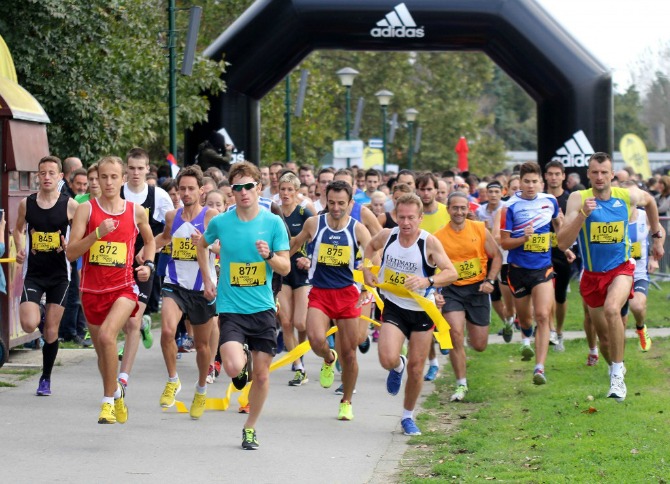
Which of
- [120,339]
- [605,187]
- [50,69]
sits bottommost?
[120,339]

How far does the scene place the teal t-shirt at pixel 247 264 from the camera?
898 centimetres

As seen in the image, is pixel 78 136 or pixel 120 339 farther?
pixel 78 136

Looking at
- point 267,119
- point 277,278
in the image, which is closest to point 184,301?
point 277,278

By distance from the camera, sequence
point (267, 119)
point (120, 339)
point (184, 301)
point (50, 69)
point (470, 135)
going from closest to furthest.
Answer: point (184, 301) → point (120, 339) → point (50, 69) → point (267, 119) → point (470, 135)

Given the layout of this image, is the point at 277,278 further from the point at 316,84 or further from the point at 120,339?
the point at 316,84

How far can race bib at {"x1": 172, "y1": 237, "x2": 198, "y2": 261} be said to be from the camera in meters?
10.8

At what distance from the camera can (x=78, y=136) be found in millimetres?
19484

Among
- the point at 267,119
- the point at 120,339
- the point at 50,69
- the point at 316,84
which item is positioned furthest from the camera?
the point at 316,84

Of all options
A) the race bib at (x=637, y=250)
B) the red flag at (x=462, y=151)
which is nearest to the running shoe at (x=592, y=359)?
the race bib at (x=637, y=250)

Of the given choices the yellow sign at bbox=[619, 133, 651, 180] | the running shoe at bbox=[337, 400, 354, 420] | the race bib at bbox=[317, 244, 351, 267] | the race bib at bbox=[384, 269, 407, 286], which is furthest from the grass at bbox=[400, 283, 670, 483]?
the yellow sign at bbox=[619, 133, 651, 180]

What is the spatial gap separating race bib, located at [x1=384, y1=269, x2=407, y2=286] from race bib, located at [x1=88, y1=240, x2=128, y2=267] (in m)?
1.97

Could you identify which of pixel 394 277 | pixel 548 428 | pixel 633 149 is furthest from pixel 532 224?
pixel 633 149

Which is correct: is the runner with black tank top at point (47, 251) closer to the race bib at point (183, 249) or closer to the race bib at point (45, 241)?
the race bib at point (45, 241)

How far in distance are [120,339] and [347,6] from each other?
8610 mm
